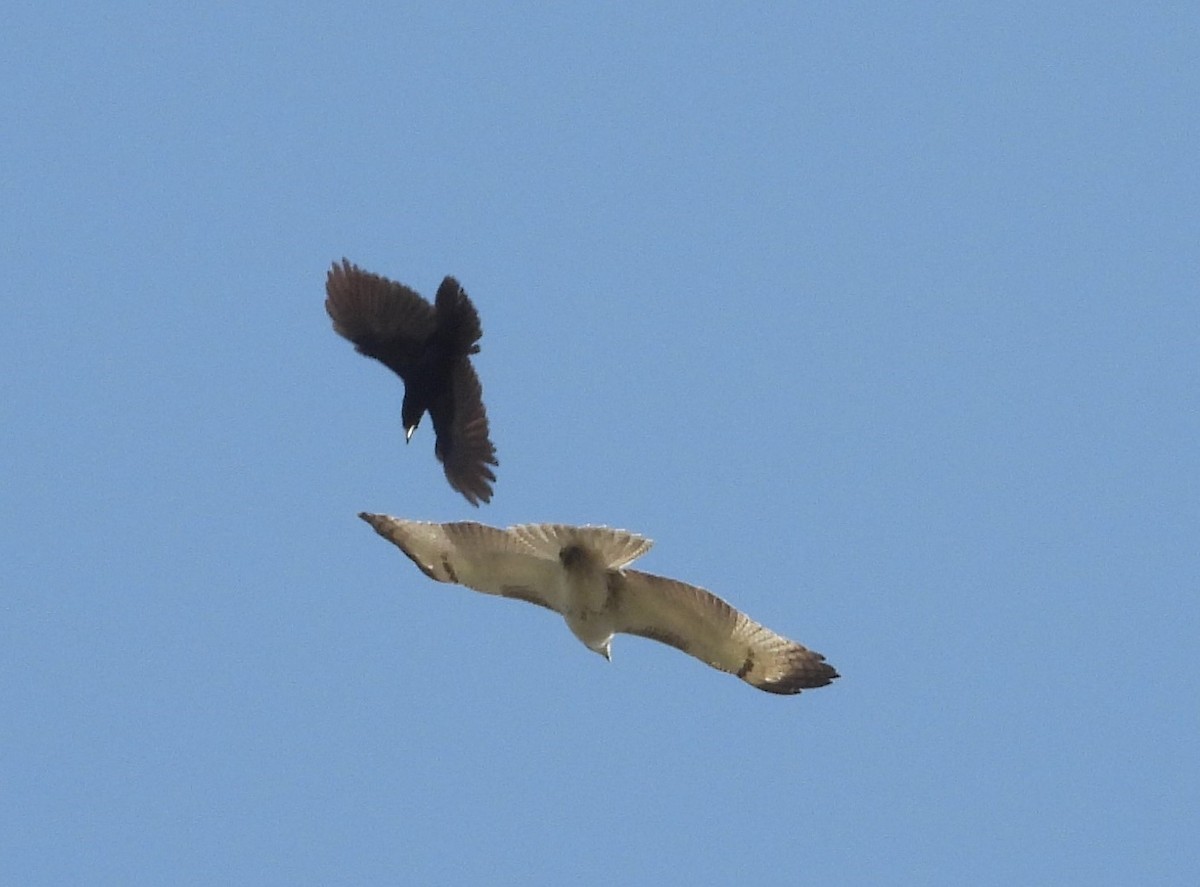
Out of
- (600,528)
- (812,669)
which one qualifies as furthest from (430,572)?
Result: (812,669)

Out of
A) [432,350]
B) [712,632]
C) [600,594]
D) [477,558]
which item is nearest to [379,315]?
[432,350]

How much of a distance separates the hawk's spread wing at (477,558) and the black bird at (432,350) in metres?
1.09

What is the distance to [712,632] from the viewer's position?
1169 cm

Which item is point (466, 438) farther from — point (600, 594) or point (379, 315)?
point (600, 594)

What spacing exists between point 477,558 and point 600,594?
749mm

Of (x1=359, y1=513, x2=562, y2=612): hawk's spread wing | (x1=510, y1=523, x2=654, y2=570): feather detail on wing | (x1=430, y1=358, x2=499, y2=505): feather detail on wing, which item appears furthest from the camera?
(x1=430, y1=358, x2=499, y2=505): feather detail on wing

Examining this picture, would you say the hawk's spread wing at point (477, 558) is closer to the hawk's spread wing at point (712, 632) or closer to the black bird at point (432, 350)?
the hawk's spread wing at point (712, 632)

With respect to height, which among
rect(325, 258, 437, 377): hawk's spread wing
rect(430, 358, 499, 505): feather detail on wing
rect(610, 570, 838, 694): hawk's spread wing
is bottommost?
rect(610, 570, 838, 694): hawk's spread wing

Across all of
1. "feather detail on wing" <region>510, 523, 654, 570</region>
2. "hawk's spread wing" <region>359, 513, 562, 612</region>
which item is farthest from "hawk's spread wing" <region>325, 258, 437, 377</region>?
"feather detail on wing" <region>510, 523, 654, 570</region>

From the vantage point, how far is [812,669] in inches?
454

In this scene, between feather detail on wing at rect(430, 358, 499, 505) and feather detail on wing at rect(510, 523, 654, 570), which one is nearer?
feather detail on wing at rect(510, 523, 654, 570)

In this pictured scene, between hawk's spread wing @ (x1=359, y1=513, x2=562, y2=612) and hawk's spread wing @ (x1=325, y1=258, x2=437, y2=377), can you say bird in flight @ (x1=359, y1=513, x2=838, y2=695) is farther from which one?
hawk's spread wing @ (x1=325, y1=258, x2=437, y2=377)

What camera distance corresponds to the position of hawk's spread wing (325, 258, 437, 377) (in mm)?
13211

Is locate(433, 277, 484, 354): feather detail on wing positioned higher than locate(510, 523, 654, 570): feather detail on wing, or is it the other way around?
locate(433, 277, 484, 354): feather detail on wing
